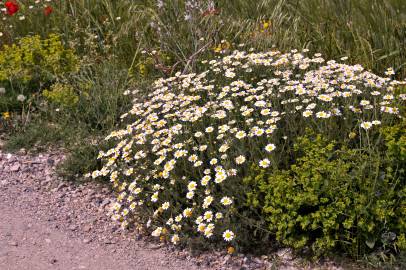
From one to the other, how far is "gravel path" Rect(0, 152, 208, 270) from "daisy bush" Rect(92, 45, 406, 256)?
16cm

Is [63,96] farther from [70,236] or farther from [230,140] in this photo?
[230,140]

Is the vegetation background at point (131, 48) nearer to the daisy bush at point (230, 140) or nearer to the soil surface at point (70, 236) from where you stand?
the soil surface at point (70, 236)

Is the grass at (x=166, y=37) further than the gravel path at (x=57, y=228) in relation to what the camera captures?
Yes

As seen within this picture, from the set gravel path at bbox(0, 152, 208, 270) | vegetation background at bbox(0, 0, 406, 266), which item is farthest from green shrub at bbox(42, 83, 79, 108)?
gravel path at bbox(0, 152, 208, 270)

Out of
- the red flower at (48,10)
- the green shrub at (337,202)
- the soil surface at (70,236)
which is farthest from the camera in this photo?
the red flower at (48,10)

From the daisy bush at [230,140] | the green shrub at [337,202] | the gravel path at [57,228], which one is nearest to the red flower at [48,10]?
the gravel path at [57,228]

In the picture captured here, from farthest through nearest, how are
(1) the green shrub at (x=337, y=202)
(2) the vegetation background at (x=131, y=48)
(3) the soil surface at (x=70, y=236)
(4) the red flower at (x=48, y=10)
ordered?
(4) the red flower at (x=48, y=10) → (2) the vegetation background at (x=131, y=48) → (3) the soil surface at (x=70, y=236) → (1) the green shrub at (x=337, y=202)

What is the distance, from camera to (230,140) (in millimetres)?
3939

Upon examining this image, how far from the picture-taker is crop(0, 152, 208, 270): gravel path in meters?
3.76

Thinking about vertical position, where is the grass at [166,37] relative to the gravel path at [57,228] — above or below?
above

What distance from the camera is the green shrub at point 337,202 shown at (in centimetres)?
337

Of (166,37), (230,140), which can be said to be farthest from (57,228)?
(166,37)

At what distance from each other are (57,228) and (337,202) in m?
2.00

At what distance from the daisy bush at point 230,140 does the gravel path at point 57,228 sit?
0.53 ft
